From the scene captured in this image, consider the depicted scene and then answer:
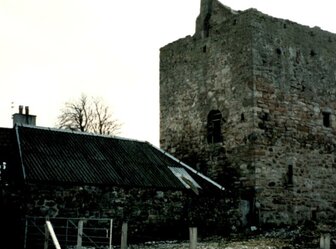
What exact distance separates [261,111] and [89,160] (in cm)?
709

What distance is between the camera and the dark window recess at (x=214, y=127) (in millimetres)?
22969

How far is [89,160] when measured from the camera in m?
19.4

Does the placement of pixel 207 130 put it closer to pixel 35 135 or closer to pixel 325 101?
pixel 325 101

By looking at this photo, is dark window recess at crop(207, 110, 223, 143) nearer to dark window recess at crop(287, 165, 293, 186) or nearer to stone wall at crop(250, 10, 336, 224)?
stone wall at crop(250, 10, 336, 224)

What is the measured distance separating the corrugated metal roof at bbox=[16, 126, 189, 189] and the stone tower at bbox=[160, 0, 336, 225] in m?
2.58

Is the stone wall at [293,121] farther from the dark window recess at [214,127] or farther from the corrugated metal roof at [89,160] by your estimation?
the corrugated metal roof at [89,160]

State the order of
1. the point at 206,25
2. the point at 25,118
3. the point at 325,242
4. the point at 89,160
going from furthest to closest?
the point at 206,25 < the point at 25,118 < the point at 89,160 < the point at 325,242

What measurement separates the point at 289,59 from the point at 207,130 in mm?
4579

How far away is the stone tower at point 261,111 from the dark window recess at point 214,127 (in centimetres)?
4

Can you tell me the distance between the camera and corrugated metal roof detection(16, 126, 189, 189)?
17.8 metres

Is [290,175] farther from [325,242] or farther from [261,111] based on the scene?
[325,242]

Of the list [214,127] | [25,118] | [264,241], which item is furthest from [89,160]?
[264,241]

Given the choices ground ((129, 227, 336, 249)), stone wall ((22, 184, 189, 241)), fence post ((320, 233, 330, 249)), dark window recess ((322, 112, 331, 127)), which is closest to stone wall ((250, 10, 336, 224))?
dark window recess ((322, 112, 331, 127))

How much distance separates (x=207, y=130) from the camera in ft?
77.4
